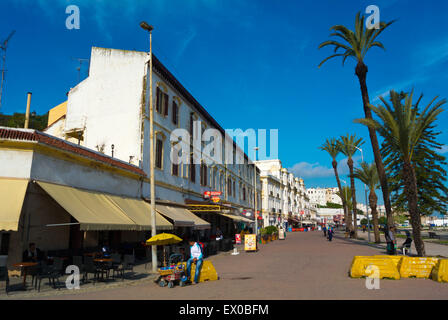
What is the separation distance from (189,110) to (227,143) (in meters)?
13.7

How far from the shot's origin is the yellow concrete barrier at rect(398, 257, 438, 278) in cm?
1248

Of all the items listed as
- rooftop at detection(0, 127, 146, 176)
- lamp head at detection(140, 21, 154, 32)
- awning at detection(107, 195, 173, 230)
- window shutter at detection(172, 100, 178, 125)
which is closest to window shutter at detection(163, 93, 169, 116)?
window shutter at detection(172, 100, 178, 125)

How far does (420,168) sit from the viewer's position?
34.7m

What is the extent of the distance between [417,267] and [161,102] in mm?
17768

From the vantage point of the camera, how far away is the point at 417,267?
1261 centimetres

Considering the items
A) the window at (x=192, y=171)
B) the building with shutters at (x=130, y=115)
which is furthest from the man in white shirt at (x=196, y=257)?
the window at (x=192, y=171)

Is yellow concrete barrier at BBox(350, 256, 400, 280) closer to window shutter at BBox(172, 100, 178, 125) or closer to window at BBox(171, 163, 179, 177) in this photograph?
window at BBox(171, 163, 179, 177)

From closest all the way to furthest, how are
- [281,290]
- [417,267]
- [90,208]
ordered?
[281,290], [417,267], [90,208]

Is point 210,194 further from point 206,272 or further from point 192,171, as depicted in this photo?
point 206,272

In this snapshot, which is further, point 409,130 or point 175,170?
point 175,170

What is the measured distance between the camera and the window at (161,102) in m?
22.9

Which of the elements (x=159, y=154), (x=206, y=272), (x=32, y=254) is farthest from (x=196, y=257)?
(x=159, y=154)

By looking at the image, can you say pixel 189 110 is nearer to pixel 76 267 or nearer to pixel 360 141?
pixel 76 267
